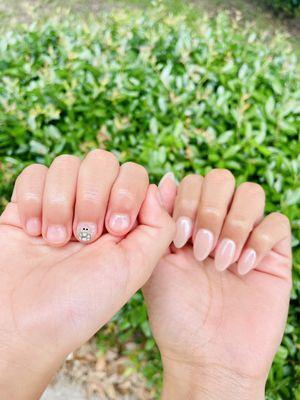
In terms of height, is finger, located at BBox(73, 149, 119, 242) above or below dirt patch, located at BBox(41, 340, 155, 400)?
above

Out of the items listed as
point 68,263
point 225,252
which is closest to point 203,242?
point 225,252

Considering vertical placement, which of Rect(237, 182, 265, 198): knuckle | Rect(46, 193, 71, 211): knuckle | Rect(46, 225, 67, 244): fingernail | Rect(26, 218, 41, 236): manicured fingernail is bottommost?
Rect(26, 218, 41, 236): manicured fingernail

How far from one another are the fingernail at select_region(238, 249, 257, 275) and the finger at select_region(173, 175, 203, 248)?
0.65 ft

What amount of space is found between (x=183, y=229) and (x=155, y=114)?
56.5 inches

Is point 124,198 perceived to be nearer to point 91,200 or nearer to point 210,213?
point 91,200

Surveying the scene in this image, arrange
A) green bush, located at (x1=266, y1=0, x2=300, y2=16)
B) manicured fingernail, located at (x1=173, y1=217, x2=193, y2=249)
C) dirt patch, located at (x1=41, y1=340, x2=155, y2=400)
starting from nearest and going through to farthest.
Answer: manicured fingernail, located at (x1=173, y1=217, x2=193, y2=249) → dirt patch, located at (x1=41, y1=340, x2=155, y2=400) → green bush, located at (x1=266, y1=0, x2=300, y2=16)

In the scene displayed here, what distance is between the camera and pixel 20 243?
1.56 meters

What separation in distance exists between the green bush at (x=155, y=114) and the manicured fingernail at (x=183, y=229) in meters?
0.98

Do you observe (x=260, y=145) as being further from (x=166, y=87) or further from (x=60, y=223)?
(x=60, y=223)

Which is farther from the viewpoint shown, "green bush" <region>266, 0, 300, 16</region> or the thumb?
"green bush" <region>266, 0, 300, 16</region>

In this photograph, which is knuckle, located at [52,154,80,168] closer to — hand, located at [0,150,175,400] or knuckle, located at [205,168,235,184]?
hand, located at [0,150,175,400]

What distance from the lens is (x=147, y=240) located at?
4.83 ft

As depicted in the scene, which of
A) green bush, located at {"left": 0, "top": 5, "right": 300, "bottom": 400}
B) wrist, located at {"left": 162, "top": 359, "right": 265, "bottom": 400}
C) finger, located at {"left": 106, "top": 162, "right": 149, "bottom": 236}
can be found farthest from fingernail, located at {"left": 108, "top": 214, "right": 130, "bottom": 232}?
green bush, located at {"left": 0, "top": 5, "right": 300, "bottom": 400}

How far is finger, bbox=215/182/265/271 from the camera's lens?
1.64 m
